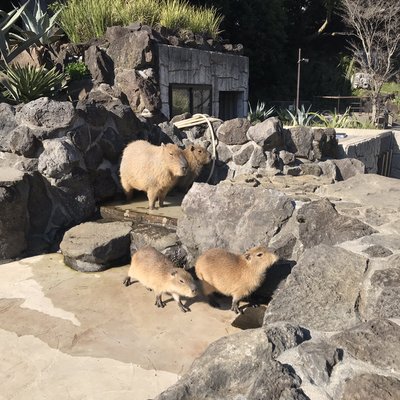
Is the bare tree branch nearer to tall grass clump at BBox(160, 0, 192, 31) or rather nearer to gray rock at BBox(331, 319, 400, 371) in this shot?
tall grass clump at BBox(160, 0, 192, 31)

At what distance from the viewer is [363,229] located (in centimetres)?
371

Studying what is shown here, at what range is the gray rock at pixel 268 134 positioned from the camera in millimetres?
5961

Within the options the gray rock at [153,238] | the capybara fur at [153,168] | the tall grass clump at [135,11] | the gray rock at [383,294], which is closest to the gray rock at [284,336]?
the gray rock at [383,294]

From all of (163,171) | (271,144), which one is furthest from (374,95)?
(163,171)

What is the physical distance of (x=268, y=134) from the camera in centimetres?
595

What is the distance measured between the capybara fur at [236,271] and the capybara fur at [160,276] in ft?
0.63

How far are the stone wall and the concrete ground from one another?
4969 millimetres

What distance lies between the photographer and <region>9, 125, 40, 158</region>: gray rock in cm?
545

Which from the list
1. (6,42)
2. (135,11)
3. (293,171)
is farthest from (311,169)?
(135,11)

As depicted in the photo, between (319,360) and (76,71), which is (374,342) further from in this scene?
(76,71)

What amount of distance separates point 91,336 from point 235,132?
3769 mm

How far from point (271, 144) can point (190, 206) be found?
1963 mm

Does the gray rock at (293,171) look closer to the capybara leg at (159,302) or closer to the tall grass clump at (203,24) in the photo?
the capybara leg at (159,302)

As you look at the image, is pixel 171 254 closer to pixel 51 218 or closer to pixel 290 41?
pixel 51 218
